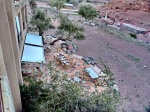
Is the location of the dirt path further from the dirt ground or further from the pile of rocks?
the pile of rocks

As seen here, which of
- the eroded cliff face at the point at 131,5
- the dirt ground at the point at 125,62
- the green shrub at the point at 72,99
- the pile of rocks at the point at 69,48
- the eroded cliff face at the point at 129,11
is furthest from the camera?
the eroded cliff face at the point at 131,5

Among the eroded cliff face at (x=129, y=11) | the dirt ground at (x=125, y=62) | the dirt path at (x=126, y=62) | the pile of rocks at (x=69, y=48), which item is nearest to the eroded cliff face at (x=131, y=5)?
the eroded cliff face at (x=129, y=11)

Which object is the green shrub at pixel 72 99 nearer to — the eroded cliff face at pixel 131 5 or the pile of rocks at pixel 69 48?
the pile of rocks at pixel 69 48

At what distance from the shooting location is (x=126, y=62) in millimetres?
18078

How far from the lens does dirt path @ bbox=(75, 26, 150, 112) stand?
42.1ft

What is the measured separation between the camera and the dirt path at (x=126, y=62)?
12.8 metres

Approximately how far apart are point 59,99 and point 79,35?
1028 cm

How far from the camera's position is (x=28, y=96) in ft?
30.6

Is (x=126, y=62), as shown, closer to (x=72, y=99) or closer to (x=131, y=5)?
(x=72, y=99)

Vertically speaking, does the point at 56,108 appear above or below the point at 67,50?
above

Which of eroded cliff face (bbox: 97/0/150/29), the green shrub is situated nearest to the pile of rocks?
the green shrub

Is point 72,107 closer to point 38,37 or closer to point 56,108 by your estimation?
point 56,108

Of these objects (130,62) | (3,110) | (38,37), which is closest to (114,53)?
(130,62)

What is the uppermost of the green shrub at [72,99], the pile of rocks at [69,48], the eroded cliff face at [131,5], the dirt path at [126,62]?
the green shrub at [72,99]
